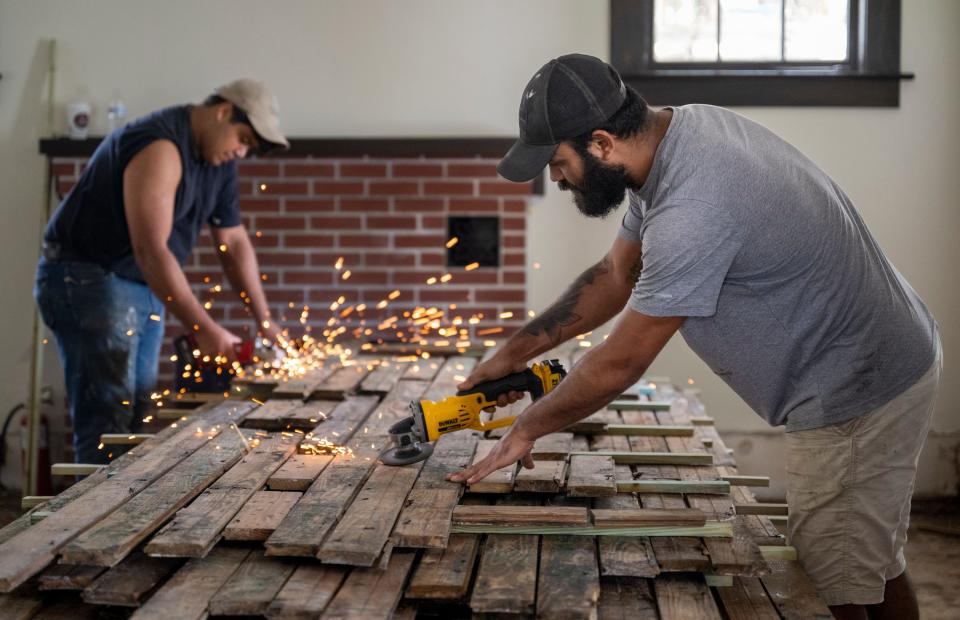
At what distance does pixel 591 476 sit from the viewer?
101 inches

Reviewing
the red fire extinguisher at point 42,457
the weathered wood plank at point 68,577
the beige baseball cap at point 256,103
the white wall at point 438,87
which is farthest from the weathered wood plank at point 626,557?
the red fire extinguisher at point 42,457

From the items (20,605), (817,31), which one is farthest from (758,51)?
(20,605)

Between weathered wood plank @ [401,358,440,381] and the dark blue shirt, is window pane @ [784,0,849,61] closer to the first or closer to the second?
weathered wood plank @ [401,358,440,381]

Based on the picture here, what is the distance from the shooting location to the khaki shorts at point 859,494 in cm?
239

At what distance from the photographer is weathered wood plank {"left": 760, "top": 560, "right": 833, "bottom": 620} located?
204cm

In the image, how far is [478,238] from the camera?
16.5 feet

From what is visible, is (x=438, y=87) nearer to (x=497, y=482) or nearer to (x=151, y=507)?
(x=497, y=482)

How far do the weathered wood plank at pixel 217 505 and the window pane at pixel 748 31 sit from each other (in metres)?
3.17

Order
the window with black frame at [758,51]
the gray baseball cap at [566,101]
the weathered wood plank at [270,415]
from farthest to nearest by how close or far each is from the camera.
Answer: the window with black frame at [758,51] < the weathered wood plank at [270,415] < the gray baseball cap at [566,101]

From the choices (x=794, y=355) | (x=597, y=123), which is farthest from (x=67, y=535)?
(x=794, y=355)

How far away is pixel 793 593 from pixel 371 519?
0.88 m

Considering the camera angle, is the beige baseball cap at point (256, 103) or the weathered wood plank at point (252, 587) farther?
the beige baseball cap at point (256, 103)

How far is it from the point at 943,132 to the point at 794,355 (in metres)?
3.18

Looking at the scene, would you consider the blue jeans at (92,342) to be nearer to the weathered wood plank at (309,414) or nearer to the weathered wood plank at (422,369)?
the weathered wood plank at (309,414)
